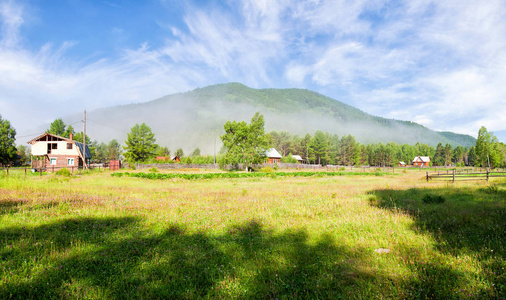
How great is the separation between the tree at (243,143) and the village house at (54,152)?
32256 mm

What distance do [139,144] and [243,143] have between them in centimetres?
3952

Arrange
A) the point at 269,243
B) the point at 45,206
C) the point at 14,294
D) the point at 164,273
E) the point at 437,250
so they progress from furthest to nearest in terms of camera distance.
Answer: the point at 45,206 < the point at 269,243 < the point at 437,250 < the point at 164,273 < the point at 14,294

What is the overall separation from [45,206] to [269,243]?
29.1ft

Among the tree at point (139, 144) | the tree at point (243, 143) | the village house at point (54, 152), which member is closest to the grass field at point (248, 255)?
the tree at point (243, 143)

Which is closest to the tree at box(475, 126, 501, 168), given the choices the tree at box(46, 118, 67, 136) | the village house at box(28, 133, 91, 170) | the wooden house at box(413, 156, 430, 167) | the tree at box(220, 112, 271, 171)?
the tree at box(220, 112, 271, 171)

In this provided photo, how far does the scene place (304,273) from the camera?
13.8 ft

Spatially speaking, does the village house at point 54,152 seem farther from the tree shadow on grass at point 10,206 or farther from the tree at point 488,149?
the tree at point 488,149

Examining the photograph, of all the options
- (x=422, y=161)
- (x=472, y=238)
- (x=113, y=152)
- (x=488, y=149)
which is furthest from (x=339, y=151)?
(x=113, y=152)

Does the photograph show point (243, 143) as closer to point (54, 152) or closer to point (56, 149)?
point (56, 149)

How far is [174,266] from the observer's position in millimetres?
4293

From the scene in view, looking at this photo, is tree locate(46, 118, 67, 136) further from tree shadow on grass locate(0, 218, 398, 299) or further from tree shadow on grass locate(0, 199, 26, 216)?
tree shadow on grass locate(0, 218, 398, 299)

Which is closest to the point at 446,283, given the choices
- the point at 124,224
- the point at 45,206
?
the point at 124,224

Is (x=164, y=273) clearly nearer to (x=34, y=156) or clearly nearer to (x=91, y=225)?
(x=91, y=225)

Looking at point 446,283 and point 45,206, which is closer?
point 446,283
